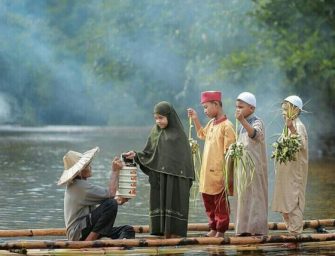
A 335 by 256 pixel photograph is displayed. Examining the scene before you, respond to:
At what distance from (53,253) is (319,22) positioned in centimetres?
1878

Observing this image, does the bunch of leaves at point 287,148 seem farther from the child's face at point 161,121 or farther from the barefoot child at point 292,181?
the child's face at point 161,121

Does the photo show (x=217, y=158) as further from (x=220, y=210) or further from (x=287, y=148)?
(x=287, y=148)

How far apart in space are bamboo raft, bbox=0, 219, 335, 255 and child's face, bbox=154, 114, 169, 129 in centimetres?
111

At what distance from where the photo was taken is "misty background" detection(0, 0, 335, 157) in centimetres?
2811

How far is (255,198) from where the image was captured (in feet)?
37.0

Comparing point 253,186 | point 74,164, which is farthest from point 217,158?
point 74,164

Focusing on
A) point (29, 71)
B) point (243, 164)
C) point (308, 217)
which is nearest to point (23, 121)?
point (29, 71)

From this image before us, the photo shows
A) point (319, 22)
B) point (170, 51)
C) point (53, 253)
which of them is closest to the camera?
point (53, 253)

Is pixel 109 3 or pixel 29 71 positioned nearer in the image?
pixel 109 3

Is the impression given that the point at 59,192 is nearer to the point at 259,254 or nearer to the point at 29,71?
the point at 259,254

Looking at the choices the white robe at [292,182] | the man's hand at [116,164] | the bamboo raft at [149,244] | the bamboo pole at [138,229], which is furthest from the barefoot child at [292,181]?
the man's hand at [116,164]

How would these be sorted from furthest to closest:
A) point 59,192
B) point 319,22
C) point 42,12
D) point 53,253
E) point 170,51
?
point 42,12 < point 170,51 < point 319,22 < point 59,192 < point 53,253

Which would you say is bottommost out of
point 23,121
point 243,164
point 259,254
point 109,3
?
point 259,254

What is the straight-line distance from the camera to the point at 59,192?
1811 centimetres
